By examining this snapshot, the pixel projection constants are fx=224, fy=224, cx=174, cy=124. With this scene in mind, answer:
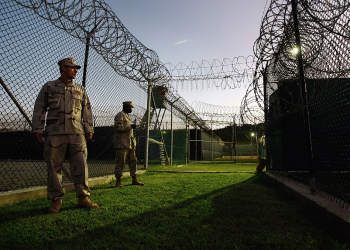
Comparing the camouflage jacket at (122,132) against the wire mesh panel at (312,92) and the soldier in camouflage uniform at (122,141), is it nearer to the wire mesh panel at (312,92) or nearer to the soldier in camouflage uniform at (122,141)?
the soldier in camouflage uniform at (122,141)

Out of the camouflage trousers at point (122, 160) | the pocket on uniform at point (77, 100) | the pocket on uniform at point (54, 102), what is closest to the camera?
the pocket on uniform at point (54, 102)

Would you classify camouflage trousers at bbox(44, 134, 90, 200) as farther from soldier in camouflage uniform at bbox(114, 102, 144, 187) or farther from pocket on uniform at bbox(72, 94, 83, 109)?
soldier in camouflage uniform at bbox(114, 102, 144, 187)

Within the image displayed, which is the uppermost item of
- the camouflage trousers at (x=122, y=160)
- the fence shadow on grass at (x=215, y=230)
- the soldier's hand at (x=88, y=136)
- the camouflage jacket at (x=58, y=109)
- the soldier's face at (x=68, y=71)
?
the soldier's face at (x=68, y=71)

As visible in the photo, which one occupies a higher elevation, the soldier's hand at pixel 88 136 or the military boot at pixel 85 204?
the soldier's hand at pixel 88 136

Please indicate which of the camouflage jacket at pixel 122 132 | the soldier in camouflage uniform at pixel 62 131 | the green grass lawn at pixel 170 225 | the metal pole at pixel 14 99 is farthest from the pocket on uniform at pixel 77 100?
the camouflage jacket at pixel 122 132

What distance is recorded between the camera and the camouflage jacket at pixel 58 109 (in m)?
2.83

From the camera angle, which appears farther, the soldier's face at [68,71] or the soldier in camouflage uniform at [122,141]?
the soldier in camouflage uniform at [122,141]

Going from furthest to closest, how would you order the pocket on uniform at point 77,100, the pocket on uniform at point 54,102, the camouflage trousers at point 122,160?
1. the camouflage trousers at point 122,160
2. the pocket on uniform at point 77,100
3. the pocket on uniform at point 54,102

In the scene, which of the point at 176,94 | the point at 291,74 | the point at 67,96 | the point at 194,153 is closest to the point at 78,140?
the point at 67,96

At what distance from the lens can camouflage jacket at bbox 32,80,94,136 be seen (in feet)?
9.29

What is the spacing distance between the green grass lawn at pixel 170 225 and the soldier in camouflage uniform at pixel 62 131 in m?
0.29

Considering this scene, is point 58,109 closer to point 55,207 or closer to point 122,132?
point 55,207

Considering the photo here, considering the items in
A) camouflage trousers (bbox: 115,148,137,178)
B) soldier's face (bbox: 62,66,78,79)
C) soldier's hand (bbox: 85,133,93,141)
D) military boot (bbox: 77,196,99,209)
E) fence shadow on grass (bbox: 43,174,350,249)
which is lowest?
fence shadow on grass (bbox: 43,174,350,249)

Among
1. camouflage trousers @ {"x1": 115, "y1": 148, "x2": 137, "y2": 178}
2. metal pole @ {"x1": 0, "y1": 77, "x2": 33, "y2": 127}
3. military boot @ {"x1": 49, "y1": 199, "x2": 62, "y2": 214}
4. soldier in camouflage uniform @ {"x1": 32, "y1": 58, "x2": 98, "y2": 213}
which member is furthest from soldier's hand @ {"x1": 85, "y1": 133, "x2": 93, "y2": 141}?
camouflage trousers @ {"x1": 115, "y1": 148, "x2": 137, "y2": 178}
